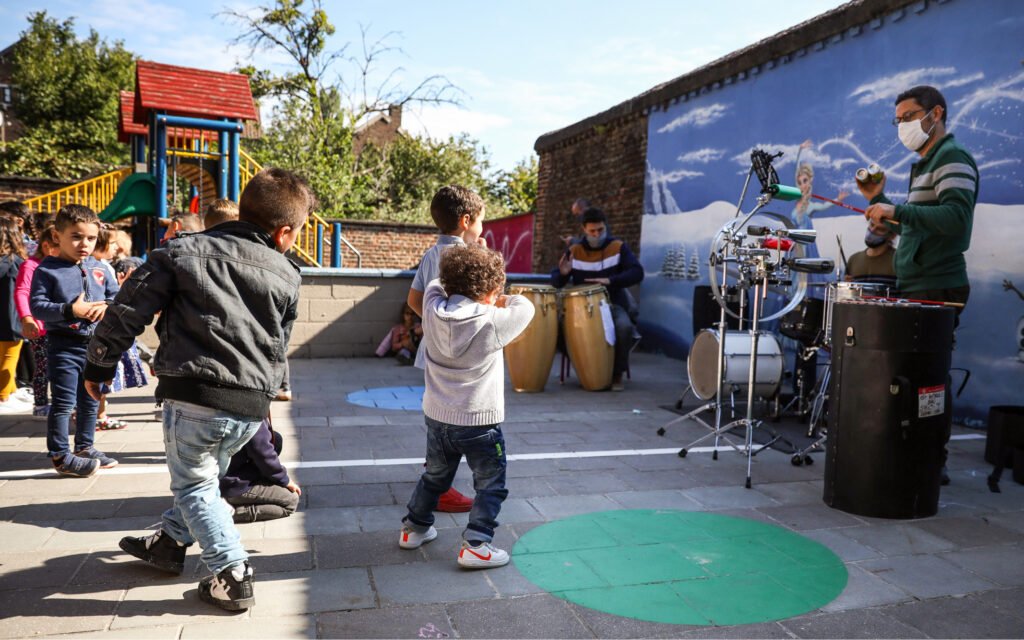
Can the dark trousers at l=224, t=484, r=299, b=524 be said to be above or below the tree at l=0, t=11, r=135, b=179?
below

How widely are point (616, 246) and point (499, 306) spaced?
4690mm

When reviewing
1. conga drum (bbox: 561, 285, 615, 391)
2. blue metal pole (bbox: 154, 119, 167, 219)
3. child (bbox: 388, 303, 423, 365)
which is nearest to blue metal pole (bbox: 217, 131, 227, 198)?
blue metal pole (bbox: 154, 119, 167, 219)

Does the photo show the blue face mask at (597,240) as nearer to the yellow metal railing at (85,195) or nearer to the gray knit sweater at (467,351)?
the gray knit sweater at (467,351)

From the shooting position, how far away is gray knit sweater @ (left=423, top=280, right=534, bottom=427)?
110 inches

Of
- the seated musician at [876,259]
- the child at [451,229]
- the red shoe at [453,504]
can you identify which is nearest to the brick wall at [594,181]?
the seated musician at [876,259]

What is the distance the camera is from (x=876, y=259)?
576cm

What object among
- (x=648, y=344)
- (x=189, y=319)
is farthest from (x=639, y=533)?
(x=648, y=344)

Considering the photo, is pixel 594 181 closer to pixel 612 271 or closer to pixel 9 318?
pixel 612 271

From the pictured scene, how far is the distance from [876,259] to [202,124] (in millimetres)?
10375

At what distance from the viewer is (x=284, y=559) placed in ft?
9.69

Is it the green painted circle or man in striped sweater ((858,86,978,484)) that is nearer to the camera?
the green painted circle

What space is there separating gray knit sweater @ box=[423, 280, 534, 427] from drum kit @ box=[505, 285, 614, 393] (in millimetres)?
3976

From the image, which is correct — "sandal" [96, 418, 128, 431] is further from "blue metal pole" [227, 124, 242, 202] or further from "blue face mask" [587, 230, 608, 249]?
"blue metal pole" [227, 124, 242, 202]

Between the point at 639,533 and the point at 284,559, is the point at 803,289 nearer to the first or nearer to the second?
the point at 639,533
